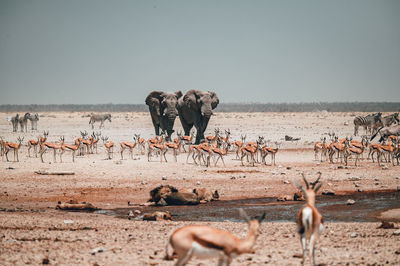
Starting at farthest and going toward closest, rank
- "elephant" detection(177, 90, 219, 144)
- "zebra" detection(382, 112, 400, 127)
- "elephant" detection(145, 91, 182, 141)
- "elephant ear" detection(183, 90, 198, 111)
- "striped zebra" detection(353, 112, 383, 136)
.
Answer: "zebra" detection(382, 112, 400, 127), "striped zebra" detection(353, 112, 383, 136), "elephant" detection(145, 91, 182, 141), "elephant ear" detection(183, 90, 198, 111), "elephant" detection(177, 90, 219, 144)

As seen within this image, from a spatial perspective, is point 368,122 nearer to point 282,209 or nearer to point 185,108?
point 185,108

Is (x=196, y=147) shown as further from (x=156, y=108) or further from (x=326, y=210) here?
(x=156, y=108)

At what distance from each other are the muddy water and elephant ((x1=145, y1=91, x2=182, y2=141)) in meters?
19.0

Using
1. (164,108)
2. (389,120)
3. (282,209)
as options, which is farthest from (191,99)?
(282,209)

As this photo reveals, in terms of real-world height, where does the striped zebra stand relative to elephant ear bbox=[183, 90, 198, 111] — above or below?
below

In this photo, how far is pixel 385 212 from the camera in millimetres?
14219

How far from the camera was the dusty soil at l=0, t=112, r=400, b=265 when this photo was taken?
30.9 feet

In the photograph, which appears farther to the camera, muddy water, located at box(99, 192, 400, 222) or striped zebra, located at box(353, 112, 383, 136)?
striped zebra, located at box(353, 112, 383, 136)

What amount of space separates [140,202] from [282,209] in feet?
14.3

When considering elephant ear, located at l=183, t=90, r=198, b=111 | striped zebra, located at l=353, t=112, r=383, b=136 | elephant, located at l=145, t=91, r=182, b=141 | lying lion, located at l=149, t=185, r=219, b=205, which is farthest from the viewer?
striped zebra, located at l=353, t=112, r=383, b=136

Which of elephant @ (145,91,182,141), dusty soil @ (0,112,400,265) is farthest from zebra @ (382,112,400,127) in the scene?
elephant @ (145,91,182,141)

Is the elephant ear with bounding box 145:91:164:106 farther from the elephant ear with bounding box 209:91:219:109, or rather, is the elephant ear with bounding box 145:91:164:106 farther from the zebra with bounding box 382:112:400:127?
the zebra with bounding box 382:112:400:127

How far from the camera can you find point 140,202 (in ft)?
54.3

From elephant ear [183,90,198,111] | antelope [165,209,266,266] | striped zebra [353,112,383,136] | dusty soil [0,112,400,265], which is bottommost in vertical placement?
dusty soil [0,112,400,265]
